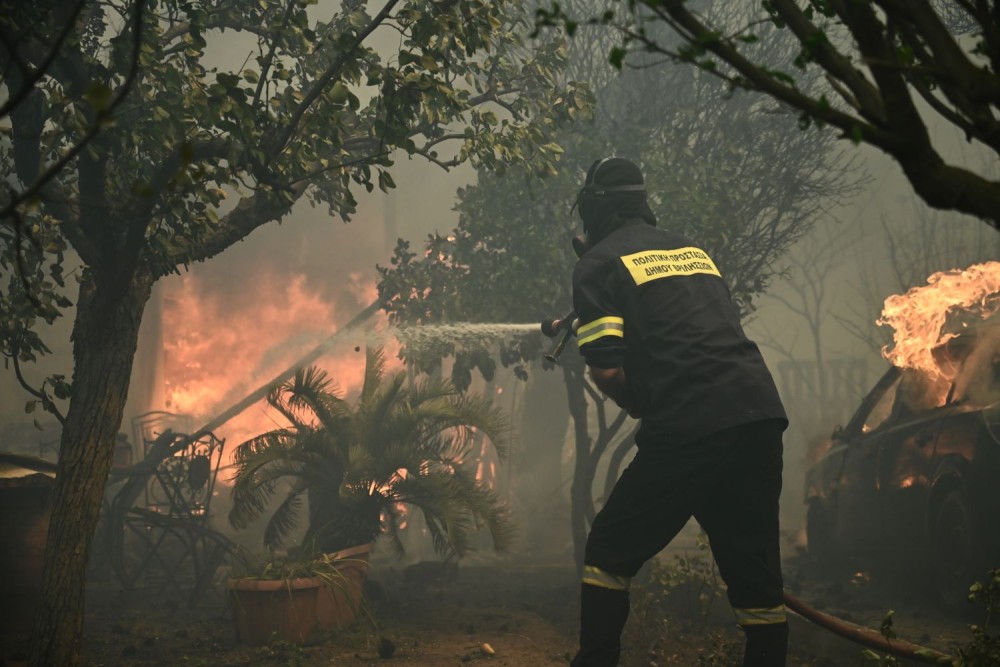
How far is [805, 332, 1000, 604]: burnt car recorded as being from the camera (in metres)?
6.19

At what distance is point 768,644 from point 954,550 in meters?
3.46

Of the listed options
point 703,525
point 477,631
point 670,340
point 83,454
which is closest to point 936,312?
point 477,631

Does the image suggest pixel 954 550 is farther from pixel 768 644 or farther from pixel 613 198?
pixel 613 198

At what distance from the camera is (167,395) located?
17422 mm

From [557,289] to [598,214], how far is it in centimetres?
459

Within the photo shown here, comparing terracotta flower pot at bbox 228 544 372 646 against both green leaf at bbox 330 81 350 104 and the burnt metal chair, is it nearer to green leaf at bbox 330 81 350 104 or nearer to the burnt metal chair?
the burnt metal chair

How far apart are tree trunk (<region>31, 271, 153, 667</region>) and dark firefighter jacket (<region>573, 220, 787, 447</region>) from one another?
10.5ft

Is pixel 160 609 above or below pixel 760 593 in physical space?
below

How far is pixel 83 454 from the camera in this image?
5699 mm

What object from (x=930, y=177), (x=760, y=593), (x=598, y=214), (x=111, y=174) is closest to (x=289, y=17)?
(x=111, y=174)

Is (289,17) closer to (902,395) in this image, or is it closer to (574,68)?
(902,395)

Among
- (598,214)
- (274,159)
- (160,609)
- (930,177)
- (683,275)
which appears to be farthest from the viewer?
(160,609)

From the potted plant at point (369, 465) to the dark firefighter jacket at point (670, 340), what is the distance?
14.6 ft

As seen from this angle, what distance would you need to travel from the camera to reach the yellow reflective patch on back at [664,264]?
435 cm
